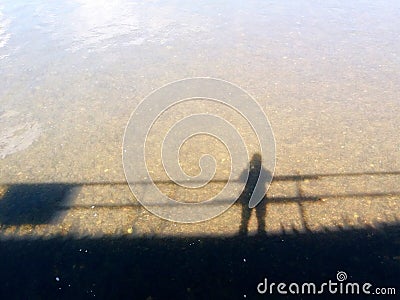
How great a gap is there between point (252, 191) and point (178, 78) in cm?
388

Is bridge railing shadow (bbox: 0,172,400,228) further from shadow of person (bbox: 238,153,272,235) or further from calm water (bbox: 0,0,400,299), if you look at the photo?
shadow of person (bbox: 238,153,272,235)

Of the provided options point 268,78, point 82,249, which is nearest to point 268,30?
point 268,78

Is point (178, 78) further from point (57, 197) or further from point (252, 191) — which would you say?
point (57, 197)

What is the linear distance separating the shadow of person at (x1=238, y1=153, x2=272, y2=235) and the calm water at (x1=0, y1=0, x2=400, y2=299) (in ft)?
0.35

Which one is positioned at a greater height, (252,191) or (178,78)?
(178,78)

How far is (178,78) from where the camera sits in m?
7.84

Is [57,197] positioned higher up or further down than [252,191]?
higher up

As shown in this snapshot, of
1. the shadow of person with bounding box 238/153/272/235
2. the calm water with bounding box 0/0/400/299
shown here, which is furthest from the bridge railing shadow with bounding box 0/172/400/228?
the shadow of person with bounding box 238/153/272/235

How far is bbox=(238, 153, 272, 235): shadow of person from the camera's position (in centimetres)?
456

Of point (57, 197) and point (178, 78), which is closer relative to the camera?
point (57, 197)

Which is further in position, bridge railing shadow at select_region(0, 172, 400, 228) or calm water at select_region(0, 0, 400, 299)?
bridge railing shadow at select_region(0, 172, 400, 228)

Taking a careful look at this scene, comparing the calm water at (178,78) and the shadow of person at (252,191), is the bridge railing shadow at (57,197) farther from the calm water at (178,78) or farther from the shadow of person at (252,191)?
the shadow of person at (252,191)

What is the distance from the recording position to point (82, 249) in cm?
438

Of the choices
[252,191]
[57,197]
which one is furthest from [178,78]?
[57,197]
